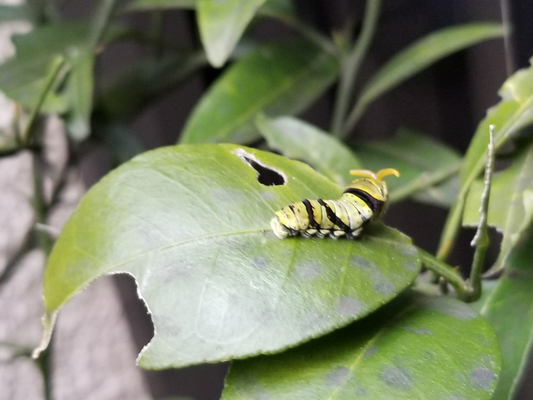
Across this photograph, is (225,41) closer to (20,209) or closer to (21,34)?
(21,34)

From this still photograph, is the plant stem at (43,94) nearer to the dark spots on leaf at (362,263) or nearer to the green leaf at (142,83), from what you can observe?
the green leaf at (142,83)

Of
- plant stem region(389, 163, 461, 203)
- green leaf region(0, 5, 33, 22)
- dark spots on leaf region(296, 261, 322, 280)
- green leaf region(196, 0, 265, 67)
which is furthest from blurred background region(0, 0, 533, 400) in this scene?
dark spots on leaf region(296, 261, 322, 280)

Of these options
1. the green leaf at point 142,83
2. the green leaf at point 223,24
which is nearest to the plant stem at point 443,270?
the green leaf at point 223,24

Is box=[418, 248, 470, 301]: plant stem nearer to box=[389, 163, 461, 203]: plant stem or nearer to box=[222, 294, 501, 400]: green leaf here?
box=[222, 294, 501, 400]: green leaf

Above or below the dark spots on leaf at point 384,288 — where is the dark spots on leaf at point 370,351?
below

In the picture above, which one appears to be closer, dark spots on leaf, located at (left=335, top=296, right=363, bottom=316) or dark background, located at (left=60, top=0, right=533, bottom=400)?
dark spots on leaf, located at (left=335, top=296, right=363, bottom=316)

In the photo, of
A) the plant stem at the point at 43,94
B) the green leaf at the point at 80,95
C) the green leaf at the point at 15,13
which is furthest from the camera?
the green leaf at the point at 15,13

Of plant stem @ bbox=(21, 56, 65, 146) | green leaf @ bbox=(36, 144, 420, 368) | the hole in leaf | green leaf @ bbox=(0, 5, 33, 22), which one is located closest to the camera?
green leaf @ bbox=(36, 144, 420, 368)
